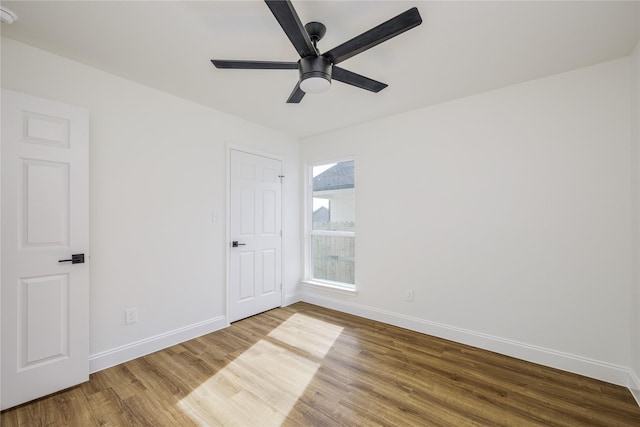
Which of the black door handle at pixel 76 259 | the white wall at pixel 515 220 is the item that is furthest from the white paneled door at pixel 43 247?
the white wall at pixel 515 220

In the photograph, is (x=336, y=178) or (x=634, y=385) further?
(x=336, y=178)

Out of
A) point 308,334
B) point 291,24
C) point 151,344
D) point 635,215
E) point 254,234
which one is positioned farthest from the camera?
point 254,234

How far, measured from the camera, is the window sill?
3.63 metres

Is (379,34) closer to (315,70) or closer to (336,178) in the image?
(315,70)

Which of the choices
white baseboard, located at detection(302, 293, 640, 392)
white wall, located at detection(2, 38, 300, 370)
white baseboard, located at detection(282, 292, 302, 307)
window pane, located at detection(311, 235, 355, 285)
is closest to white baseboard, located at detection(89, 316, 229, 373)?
white wall, located at detection(2, 38, 300, 370)

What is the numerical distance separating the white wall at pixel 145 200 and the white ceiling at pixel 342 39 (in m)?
0.21

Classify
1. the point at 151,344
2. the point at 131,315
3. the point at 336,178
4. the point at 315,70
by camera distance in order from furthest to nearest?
the point at 336,178
the point at 151,344
the point at 131,315
the point at 315,70

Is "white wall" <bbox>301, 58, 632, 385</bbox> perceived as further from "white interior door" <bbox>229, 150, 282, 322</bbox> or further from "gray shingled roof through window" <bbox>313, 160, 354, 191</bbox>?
"white interior door" <bbox>229, 150, 282, 322</bbox>

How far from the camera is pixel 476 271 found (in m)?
2.72

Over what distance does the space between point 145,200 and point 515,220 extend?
138 inches

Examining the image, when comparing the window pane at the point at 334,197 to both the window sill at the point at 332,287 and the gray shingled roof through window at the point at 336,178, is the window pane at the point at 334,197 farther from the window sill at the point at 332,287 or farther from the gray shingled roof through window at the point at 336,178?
the window sill at the point at 332,287

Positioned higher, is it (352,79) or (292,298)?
(352,79)

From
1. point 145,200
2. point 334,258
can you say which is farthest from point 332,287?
point 145,200

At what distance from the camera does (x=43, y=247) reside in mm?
1975
